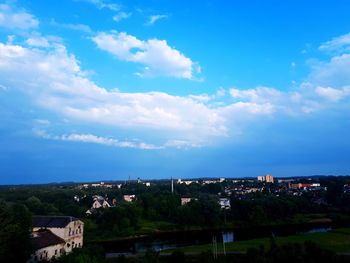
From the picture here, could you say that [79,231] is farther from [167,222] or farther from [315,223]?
[315,223]

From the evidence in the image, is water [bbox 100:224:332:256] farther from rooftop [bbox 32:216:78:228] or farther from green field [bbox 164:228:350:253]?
rooftop [bbox 32:216:78:228]

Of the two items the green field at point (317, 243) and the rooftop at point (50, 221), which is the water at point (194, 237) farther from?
the rooftop at point (50, 221)

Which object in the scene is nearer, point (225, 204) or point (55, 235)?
point (55, 235)

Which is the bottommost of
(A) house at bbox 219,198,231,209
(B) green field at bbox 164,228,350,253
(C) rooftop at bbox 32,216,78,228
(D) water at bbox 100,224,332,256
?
(D) water at bbox 100,224,332,256

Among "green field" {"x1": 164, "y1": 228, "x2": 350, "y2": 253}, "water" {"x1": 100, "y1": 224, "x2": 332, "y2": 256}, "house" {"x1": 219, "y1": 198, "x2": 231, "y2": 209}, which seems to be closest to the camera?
"green field" {"x1": 164, "y1": 228, "x2": 350, "y2": 253}

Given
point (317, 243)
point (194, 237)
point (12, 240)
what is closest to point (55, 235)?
point (12, 240)

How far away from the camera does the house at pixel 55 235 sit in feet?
121

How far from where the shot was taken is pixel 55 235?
41500 mm

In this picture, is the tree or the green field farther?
the green field

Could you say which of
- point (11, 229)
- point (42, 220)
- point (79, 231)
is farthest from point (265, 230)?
point (11, 229)

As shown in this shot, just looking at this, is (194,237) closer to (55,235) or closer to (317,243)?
(317,243)

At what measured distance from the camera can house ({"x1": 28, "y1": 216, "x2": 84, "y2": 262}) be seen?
36906 millimetres

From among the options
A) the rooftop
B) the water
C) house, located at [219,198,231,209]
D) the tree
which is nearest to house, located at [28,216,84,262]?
the rooftop

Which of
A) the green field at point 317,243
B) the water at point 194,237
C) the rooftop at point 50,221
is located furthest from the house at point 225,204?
the rooftop at point 50,221
